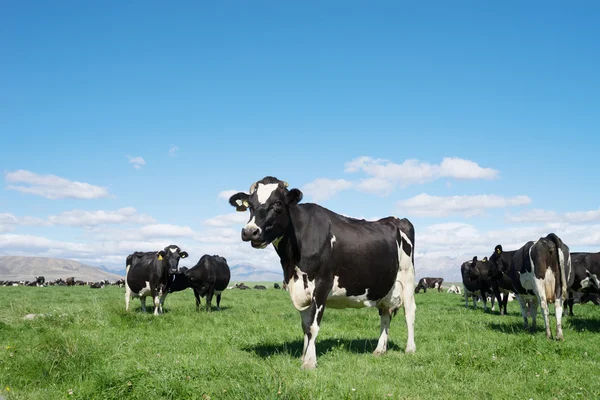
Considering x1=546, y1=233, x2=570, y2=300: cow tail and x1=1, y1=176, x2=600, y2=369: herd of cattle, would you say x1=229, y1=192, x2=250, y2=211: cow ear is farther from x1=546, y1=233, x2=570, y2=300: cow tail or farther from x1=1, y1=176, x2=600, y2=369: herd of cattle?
x1=546, y1=233, x2=570, y2=300: cow tail

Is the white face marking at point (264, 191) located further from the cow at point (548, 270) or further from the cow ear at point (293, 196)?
the cow at point (548, 270)

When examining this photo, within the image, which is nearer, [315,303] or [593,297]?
[315,303]

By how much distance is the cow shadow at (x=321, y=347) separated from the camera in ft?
32.4

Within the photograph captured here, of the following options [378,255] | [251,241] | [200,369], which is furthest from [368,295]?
[200,369]

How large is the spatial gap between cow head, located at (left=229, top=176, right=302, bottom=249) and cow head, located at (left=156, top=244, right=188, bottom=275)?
471 inches

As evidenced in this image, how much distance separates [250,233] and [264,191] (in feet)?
2.88

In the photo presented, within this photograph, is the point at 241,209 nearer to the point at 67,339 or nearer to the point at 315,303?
the point at 315,303

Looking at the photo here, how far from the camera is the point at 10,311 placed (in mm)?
15758

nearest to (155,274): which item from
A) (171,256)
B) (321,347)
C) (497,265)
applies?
(171,256)

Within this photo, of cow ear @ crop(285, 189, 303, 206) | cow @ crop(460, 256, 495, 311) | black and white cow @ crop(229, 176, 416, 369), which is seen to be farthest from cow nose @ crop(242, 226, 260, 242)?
cow @ crop(460, 256, 495, 311)

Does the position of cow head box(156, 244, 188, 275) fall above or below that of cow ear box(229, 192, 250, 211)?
below

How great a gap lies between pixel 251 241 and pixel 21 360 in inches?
200

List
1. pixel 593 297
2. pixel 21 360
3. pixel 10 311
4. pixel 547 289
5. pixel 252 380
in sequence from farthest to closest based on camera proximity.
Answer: pixel 593 297, pixel 10 311, pixel 547 289, pixel 21 360, pixel 252 380

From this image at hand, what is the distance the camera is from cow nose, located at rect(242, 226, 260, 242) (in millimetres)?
8125
